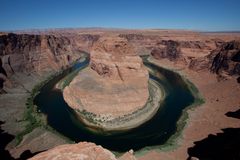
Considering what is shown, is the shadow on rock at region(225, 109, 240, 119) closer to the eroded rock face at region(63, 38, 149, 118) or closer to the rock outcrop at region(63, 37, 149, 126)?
the rock outcrop at region(63, 37, 149, 126)

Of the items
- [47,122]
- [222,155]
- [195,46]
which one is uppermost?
[195,46]

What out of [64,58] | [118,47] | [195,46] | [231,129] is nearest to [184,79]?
[195,46]

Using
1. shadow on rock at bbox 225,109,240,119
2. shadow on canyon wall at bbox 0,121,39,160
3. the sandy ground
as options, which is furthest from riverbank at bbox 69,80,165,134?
shadow on rock at bbox 225,109,240,119

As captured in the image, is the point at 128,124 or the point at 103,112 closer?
the point at 128,124

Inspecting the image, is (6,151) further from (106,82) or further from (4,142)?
(106,82)

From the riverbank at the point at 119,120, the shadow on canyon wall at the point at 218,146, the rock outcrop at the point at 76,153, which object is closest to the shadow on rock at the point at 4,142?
the riverbank at the point at 119,120

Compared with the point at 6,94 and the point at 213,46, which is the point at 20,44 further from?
the point at 213,46

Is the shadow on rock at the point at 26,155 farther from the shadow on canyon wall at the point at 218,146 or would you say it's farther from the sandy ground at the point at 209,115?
the shadow on canyon wall at the point at 218,146
